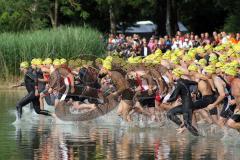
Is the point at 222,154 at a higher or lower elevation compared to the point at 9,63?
lower

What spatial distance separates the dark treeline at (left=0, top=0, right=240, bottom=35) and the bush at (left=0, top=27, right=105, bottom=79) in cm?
1040

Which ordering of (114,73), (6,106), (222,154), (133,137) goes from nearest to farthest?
1. (222,154)
2. (133,137)
3. (114,73)
4. (6,106)

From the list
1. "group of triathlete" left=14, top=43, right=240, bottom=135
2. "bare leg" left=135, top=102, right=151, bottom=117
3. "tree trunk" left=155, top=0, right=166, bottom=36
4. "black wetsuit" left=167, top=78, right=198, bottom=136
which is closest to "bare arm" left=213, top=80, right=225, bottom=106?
"group of triathlete" left=14, top=43, right=240, bottom=135

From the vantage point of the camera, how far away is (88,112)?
2705 cm

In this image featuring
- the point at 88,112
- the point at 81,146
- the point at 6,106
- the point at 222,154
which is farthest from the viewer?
the point at 6,106

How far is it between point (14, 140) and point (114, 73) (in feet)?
16.3

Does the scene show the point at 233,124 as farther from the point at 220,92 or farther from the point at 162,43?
the point at 162,43

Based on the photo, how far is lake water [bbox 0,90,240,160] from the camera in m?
18.1

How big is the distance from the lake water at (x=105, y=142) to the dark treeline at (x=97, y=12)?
28.6 m

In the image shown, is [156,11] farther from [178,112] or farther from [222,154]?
[222,154]

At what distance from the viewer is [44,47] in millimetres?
42344

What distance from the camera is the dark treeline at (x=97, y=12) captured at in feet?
180

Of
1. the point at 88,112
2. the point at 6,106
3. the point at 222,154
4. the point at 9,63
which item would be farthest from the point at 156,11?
the point at 222,154

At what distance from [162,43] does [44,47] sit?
17.3 ft
